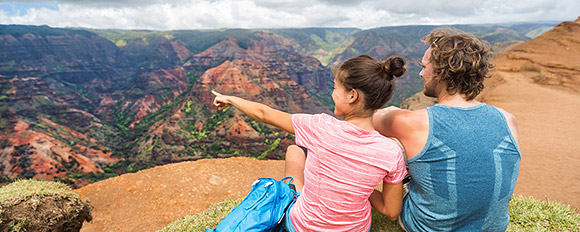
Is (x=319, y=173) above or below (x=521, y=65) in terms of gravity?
above

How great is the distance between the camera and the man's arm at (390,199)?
2.19 metres

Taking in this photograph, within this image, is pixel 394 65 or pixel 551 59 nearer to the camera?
pixel 394 65

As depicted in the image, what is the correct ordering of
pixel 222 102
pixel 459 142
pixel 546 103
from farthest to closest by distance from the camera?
pixel 546 103
pixel 222 102
pixel 459 142

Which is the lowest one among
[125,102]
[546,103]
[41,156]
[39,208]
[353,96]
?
[125,102]

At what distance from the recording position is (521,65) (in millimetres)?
20047

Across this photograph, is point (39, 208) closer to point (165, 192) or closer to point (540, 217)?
point (165, 192)

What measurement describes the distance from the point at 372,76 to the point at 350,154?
0.56 metres

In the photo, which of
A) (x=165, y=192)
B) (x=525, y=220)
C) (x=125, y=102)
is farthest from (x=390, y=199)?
(x=125, y=102)

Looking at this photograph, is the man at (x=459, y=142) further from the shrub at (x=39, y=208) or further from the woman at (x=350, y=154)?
the shrub at (x=39, y=208)

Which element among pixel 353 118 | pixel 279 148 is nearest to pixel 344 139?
pixel 353 118

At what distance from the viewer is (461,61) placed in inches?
75.7

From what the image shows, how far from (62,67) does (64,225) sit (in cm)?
19478

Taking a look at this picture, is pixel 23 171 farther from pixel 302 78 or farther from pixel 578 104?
pixel 302 78

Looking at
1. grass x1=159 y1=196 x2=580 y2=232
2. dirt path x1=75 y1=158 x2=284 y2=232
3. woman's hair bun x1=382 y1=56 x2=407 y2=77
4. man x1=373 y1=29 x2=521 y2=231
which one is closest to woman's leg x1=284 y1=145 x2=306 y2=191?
grass x1=159 y1=196 x2=580 y2=232
